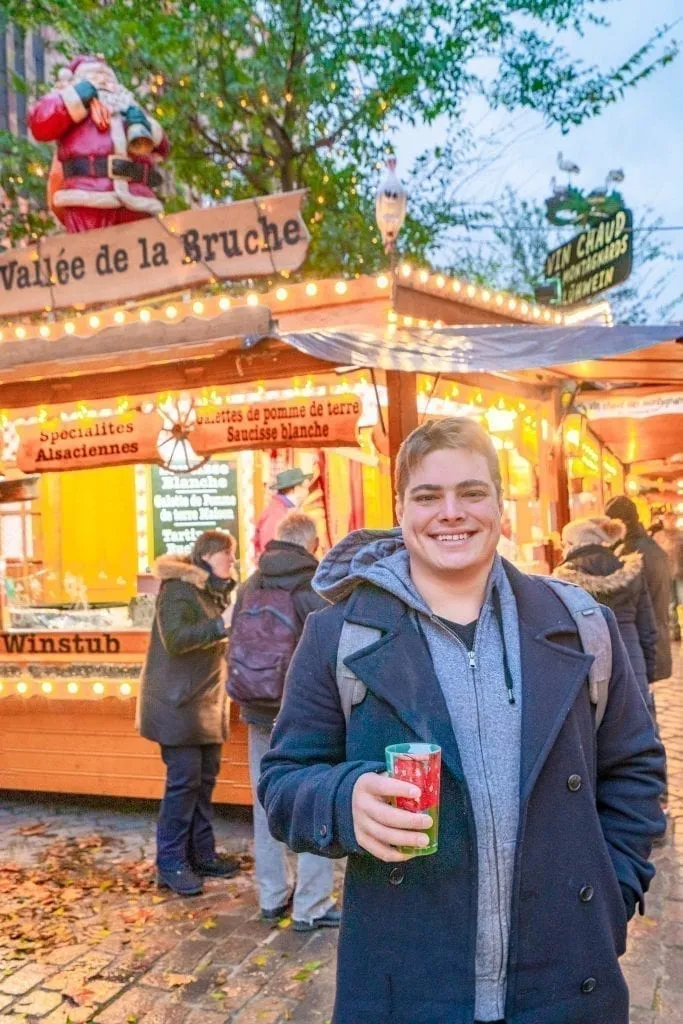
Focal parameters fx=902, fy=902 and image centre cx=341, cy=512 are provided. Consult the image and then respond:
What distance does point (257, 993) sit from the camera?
12.6 ft

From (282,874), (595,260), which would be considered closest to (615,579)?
(282,874)

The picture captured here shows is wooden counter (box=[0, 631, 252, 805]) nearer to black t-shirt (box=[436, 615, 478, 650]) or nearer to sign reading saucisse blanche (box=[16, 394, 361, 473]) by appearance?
sign reading saucisse blanche (box=[16, 394, 361, 473])

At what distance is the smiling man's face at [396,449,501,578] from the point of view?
6.31ft

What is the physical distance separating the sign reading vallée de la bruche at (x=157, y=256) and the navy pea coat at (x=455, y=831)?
5935mm

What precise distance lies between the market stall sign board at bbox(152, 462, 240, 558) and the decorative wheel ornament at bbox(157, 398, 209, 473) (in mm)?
1771

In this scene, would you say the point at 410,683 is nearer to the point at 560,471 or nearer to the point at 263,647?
the point at 263,647

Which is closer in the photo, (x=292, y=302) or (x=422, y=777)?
(x=422, y=777)

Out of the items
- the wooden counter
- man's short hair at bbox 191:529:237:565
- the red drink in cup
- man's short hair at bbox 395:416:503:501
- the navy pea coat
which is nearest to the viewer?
the red drink in cup

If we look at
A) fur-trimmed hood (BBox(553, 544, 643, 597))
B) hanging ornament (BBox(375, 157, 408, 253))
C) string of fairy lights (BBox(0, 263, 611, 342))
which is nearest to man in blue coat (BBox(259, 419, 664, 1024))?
fur-trimmed hood (BBox(553, 544, 643, 597))

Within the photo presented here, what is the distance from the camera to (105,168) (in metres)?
8.47

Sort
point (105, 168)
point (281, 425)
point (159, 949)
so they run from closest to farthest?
point (159, 949) → point (281, 425) → point (105, 168)

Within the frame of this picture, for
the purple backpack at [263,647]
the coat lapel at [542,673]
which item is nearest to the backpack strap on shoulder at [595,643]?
the coat lapel at [542,673]

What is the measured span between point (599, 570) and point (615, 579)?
144mm

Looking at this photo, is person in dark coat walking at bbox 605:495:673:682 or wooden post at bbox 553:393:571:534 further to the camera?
wooden post at bbox 553:393:571:534
